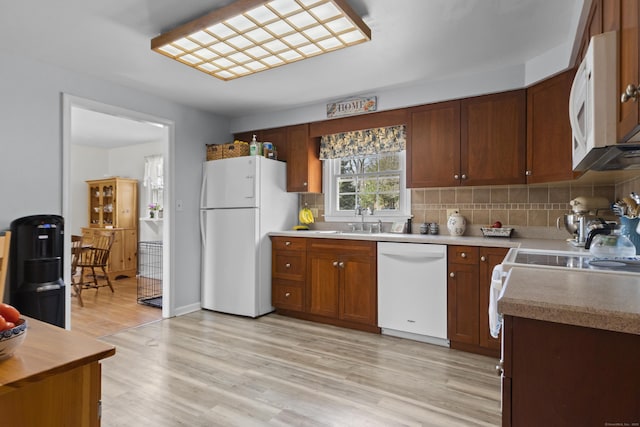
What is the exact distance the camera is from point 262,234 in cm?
385

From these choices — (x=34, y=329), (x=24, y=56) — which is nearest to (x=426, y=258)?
(x=34, y=329)

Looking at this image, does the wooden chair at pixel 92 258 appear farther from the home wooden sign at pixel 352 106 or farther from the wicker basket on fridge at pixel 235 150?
the home wooden sign at pixel 352 106

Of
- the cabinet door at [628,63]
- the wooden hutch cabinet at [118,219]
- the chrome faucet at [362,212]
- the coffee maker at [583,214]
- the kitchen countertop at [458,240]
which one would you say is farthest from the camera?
the wooden hutch cabinet at [118,219]

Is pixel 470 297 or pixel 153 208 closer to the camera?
pixel 470 297

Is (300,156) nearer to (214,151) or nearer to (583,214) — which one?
(214,151)

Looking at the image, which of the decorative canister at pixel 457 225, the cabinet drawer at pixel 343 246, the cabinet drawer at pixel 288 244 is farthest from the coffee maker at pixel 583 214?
the cabinet drawer at pixel 288 244

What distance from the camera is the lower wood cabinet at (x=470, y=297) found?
2.78 metres

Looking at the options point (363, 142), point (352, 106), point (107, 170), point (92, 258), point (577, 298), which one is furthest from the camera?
point (107, 170)

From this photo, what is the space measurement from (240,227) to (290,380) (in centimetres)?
186

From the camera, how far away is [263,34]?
2318 mm

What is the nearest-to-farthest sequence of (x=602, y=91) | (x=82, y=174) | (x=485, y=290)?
(x=602, y=91)
(x=485, y=290)
(x=82, y=174)

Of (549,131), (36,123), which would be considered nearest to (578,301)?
(549,131)

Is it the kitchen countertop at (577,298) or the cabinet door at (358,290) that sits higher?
the kitchen countertop at (577,298)

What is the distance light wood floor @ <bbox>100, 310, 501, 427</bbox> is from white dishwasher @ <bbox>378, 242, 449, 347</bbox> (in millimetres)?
141
